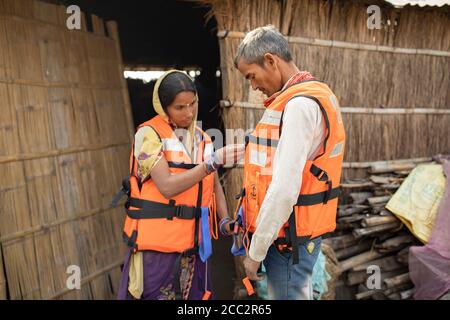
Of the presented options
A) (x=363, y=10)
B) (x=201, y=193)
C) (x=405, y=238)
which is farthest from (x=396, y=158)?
(x=201, y=193)

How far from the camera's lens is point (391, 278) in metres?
3.59

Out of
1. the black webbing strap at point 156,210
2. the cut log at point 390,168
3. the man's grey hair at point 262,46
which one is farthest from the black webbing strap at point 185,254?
the cut log at point 390,168

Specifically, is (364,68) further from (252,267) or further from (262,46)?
(252,267)

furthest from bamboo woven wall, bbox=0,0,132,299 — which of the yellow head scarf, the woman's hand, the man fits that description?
the man

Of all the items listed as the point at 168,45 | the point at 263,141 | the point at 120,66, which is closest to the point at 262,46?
the point at 263,141

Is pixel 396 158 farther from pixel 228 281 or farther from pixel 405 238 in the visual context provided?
pixel 228 281

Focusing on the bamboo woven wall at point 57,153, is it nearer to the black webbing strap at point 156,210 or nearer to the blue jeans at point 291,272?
the black webbing strap at point 156,210

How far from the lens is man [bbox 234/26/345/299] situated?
1.64 meters

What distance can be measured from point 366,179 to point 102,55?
124 inches

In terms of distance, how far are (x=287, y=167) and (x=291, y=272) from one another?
60 cm

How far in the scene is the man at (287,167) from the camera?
164 centimetres

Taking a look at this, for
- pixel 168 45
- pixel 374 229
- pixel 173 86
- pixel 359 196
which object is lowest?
pixel 374 229

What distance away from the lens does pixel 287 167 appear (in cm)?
162

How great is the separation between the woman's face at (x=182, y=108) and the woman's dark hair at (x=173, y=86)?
22 mm
